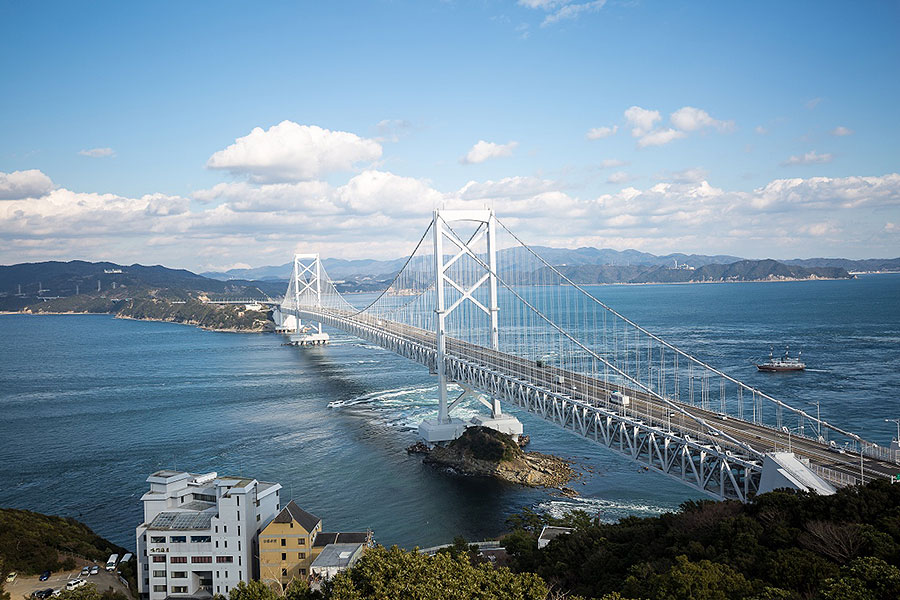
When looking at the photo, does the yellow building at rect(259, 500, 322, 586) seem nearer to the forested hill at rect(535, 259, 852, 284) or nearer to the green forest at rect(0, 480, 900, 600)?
the green forest at rect(0, 480, 900, 600)

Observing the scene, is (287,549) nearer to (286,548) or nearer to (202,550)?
(286,548)

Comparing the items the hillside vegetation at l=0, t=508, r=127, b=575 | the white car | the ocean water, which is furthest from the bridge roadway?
the hillside vegetation at l=0, t=508, r=127, b=575

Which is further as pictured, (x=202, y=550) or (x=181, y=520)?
(x=181, y=520)

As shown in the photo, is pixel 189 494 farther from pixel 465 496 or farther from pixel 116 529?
pixel 465 496

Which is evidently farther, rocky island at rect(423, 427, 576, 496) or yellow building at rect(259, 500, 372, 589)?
rocky island at rect(423, 427, 576, 496)

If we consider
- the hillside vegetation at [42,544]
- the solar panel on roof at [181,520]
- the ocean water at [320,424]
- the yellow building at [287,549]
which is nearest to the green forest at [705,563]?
the yellow building at [287,549]

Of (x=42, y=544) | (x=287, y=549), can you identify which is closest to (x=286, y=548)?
(x=287, y=549)
